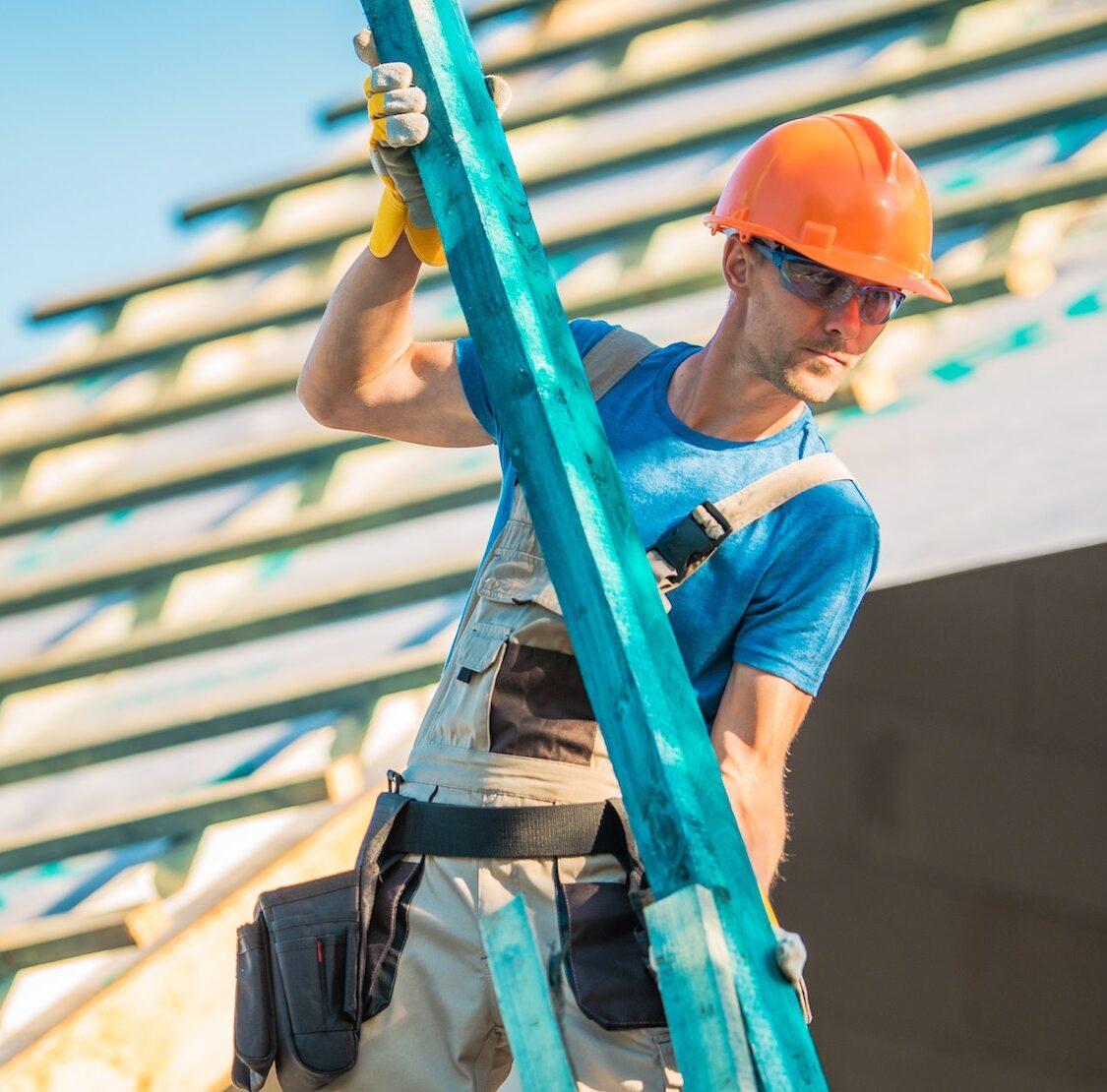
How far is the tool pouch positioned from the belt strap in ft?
0.30

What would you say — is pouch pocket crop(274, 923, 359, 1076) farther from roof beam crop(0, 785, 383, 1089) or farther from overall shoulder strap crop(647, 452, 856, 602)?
roof beam crop(0, 785, 383, 1089)

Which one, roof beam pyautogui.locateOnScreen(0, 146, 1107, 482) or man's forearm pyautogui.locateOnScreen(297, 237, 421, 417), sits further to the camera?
roof beam pyautogui.locateOnScreen(0, 146, 1107, 482)

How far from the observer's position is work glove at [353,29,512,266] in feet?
4.74

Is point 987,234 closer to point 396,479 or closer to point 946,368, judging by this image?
point 946,368

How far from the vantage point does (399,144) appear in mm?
1456

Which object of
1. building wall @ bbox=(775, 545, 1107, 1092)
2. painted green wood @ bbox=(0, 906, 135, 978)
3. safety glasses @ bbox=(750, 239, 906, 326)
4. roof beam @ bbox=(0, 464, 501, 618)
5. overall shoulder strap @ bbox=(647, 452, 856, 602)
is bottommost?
building wall @ bbox=(775, 545, 1107, 1092)

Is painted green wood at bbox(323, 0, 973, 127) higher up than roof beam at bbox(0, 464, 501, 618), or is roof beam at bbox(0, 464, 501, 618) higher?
painted green wood at bbox(323, 0, 973, 127)

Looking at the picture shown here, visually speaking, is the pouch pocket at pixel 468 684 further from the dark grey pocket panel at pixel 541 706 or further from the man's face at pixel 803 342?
the man's face at pixel 803 342

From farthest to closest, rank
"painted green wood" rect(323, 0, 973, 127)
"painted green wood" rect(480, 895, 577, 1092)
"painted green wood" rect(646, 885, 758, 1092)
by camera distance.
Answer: "painted green wood" rect(323, 0, 973, 127) → "painted green wood" rect(480, 895, 577, 1092) → "painted green wood" rect(646, 885, 758, 1092)

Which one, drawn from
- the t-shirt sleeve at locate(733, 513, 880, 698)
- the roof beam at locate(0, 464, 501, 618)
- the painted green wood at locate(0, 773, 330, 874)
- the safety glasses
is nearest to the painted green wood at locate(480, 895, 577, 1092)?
the t-shirt sleeve at locate(733, 513, 880, 698)

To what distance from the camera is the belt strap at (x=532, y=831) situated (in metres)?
1.70

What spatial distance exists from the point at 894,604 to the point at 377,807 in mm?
1468

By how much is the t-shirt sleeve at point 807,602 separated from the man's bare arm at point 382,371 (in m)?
0.47

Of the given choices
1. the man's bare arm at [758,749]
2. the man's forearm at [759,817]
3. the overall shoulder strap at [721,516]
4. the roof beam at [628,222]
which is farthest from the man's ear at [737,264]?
the roof beam at [628,222]
